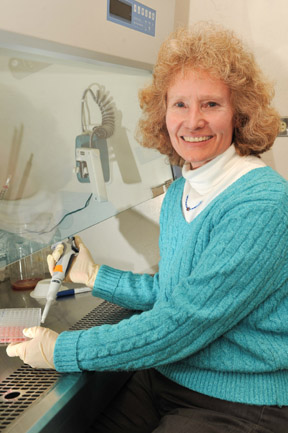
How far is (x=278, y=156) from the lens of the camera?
1.81m

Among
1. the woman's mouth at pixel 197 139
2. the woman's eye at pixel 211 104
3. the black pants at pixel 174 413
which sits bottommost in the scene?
the black pants at pixel 174 413

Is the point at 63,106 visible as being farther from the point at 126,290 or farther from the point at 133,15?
the point at 126,290

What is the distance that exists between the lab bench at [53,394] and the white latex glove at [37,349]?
3cm

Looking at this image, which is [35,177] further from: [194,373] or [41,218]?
[194,373]

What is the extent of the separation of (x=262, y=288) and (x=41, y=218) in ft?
2.05

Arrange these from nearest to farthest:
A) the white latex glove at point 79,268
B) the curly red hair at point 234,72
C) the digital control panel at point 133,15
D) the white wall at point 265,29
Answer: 1. the curly red hair at point 234,72
2. the digital control panel at point 133,15
3. the white latex glove at point 79,268
4. the white wall at point 265,29

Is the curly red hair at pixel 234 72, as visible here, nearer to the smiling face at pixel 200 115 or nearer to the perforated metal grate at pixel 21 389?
the smiling face at pixel 200 115

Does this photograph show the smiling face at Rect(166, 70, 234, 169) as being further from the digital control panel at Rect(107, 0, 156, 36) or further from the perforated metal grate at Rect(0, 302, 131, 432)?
the perforated metal grate at Rect(0, 302, 131, 432)

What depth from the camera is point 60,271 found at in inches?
54.2

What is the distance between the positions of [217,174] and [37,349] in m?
0.61

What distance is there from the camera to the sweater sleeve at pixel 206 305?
952 millimetres

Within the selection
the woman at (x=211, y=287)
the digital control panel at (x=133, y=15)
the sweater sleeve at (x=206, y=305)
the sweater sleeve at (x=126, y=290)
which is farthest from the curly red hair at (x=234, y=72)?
the sweater sleeve at (x=126, y=290)

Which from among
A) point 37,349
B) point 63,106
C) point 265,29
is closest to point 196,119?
point 63,106

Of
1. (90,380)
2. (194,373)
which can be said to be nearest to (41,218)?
(90,380)
